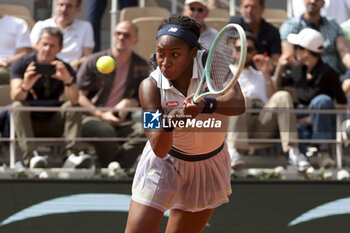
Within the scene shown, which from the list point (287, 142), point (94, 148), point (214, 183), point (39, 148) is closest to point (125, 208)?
point (94, 148)

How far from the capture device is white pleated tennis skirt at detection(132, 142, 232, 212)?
3.11 meters

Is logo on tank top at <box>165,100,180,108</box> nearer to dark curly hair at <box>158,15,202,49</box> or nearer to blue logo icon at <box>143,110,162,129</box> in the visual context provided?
blue logo icon at <box>143,110,162,129</box>

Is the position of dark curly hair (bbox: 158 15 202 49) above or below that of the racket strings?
above

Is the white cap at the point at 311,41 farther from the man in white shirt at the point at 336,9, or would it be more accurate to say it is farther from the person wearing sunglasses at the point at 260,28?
the man in white shirt at the point at 336,9

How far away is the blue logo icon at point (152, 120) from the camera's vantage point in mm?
2887

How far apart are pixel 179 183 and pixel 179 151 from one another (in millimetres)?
152

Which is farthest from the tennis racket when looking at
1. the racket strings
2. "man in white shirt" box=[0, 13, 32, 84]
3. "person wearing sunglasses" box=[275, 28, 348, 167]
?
"man in white shirt" box=[0, 13, 32, 84]

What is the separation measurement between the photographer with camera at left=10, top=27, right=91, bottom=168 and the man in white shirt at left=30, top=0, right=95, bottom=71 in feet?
1.67

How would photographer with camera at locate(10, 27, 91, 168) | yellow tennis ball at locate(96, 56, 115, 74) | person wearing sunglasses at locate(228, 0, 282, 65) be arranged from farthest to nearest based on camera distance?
person wearing sunglasses at locate(228, 0, 282, 65) < yellow tennis ball at locate(96, 56, 115, 74) < photographer with camera at locate(10, 27, 91, 168)

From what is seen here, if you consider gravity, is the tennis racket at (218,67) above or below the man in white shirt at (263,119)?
above

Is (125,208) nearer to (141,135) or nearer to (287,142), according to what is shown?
(141,135)

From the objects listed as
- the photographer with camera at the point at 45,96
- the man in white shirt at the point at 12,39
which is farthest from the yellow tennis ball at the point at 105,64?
the man in white shirt at the point at 12,39

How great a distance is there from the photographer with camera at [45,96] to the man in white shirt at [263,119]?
46.1 inches

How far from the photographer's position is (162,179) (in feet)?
10.2
